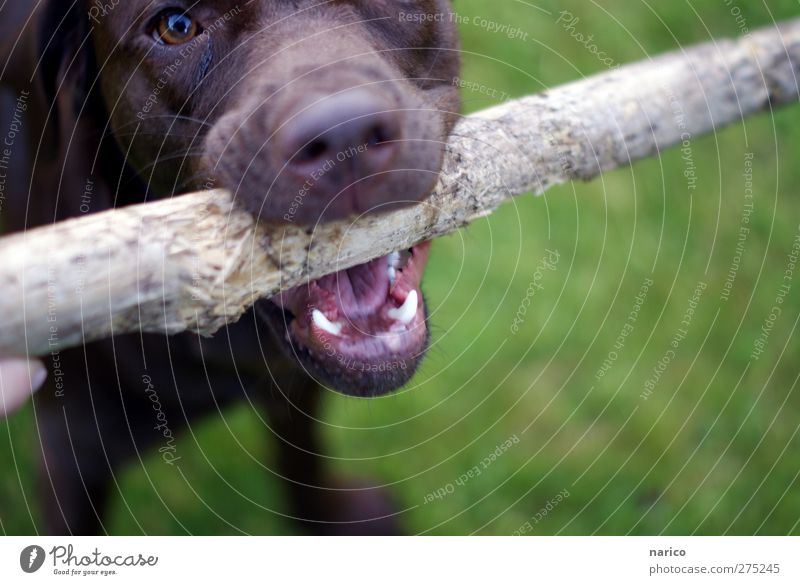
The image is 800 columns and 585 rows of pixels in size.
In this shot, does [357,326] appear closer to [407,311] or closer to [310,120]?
[407,311]

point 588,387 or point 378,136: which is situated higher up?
point 378,136

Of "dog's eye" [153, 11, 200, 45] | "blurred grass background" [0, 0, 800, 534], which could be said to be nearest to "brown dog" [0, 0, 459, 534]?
"dog's eye" [153, 11, 200, 45]

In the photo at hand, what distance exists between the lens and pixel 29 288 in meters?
1.28

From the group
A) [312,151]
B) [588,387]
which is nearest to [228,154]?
[312,151]

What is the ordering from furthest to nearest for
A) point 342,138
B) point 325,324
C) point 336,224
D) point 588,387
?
1. point 588,387
2. point 325,324
3. point 336,224
4. point 342,138

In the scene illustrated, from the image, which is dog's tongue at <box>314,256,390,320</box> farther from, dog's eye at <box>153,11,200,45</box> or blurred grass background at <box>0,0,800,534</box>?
blurred grass background at <box>0,0,800,534</box>

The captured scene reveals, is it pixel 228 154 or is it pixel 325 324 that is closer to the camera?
pixel 228 154

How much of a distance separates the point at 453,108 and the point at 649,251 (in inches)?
83.4

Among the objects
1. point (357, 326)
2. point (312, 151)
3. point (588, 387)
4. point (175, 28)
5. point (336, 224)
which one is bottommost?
point (588, 387)

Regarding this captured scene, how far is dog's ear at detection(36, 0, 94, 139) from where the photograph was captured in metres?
2.12

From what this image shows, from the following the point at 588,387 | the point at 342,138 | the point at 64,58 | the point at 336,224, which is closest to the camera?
the point at 342,138

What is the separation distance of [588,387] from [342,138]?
7.66ft

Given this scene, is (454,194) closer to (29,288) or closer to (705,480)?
(29,288)

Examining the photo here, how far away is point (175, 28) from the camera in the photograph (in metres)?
1.91
